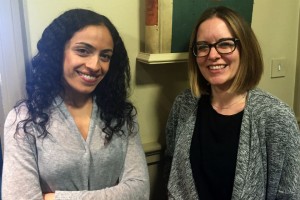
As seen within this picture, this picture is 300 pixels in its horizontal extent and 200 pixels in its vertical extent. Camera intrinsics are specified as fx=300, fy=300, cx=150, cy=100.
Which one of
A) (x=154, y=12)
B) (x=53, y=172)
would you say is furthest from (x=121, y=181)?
(x=154, y=12)

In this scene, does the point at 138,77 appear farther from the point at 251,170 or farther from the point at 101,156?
the point at 251,170

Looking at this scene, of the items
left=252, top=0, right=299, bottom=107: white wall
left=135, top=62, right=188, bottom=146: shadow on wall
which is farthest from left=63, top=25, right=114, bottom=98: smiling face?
left=252, top=0, right=299, bottom=107: white wall

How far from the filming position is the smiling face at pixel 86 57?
1.01 meters

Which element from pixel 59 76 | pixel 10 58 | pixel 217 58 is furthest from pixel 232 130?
pixel 10 58

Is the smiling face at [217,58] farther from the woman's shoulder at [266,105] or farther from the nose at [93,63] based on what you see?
the nose at [93,63]

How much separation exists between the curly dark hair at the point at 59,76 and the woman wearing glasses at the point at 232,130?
293mm

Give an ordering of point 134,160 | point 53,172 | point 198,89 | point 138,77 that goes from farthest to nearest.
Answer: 1. point 138,77
2. point 198,89
3. point 134,160
4. point 53,172

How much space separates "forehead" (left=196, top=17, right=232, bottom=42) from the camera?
1.09 metres

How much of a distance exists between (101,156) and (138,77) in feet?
1.49

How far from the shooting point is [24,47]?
45.8 inches

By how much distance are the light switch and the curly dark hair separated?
96cm

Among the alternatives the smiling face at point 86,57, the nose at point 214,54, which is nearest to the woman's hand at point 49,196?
the smiling face at point 86,57

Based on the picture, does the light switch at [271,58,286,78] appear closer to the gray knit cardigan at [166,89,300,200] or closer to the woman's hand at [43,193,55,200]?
the gray knit cardigan at [166,89,300,200]

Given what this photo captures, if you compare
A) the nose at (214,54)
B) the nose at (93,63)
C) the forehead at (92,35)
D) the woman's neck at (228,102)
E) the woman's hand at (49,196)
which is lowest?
the woman's hand at (49,196)
